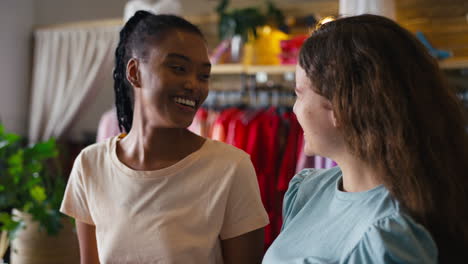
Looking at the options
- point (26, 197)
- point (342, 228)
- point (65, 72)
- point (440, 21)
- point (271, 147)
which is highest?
point (440, 21)

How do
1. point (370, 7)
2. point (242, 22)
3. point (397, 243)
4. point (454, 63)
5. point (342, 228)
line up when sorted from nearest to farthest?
1. point (397, 243)
2. point (342, 228)
3. point (370, 7)
4. point (454, 63)
5. point (242, 22)

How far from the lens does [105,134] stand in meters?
2.99

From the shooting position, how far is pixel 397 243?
0.70m

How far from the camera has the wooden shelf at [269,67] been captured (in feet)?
8.61

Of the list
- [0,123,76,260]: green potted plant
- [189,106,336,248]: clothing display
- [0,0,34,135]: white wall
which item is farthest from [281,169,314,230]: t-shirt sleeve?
[0,0,34,135]: white wall

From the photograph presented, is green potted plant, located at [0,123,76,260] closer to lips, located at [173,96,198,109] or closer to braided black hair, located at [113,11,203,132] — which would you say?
braided black hair, located at [113,11,203,132]

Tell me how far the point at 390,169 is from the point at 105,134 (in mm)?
2493

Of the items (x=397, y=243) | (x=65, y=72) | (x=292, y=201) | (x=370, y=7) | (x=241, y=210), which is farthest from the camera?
(x=65, y=72)

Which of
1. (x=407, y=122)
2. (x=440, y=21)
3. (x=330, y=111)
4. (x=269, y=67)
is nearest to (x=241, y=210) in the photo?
(x=330, y=111)

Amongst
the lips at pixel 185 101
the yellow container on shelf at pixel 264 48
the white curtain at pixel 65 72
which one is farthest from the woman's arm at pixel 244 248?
the white curtain at pixel 65 72

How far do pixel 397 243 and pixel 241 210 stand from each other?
536 millimetres

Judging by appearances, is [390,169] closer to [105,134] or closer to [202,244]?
[202,244]

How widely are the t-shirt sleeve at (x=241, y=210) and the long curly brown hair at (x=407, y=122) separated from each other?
17.5 inches

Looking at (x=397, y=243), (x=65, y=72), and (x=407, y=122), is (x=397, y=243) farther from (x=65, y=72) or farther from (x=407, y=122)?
(x=65, y=72)
